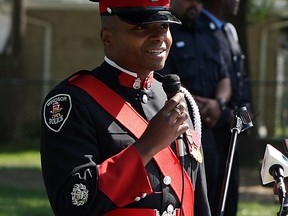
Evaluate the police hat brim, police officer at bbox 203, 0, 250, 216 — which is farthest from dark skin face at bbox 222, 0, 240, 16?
the police hat brim

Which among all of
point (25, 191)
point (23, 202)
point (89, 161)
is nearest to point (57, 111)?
point (89, 161)

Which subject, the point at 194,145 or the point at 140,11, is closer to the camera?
the point at 140,11

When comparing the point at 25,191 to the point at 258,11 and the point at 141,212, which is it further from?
the point at 258,11

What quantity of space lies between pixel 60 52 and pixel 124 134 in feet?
56.0

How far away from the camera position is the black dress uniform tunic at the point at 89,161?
3545 mm

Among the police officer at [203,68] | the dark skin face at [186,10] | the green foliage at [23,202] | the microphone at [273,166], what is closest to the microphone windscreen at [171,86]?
the microphone at [273,166]

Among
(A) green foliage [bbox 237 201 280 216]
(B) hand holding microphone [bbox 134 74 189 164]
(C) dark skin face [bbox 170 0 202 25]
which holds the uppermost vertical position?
(B) hand holding microphone [bbox 134 74 189 164]

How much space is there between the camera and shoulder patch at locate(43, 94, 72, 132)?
3.64 meters

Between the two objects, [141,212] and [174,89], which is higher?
[174,89]

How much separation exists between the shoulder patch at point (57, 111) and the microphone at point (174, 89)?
416 mm

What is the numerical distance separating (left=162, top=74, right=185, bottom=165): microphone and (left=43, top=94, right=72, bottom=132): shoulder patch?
416 mm

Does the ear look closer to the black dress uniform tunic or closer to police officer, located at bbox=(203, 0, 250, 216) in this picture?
the black dress uniform tunic

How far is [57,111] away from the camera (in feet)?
12.0

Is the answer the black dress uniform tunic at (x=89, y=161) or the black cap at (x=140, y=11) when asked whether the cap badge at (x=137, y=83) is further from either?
the black cap at (x=140, y=11)
